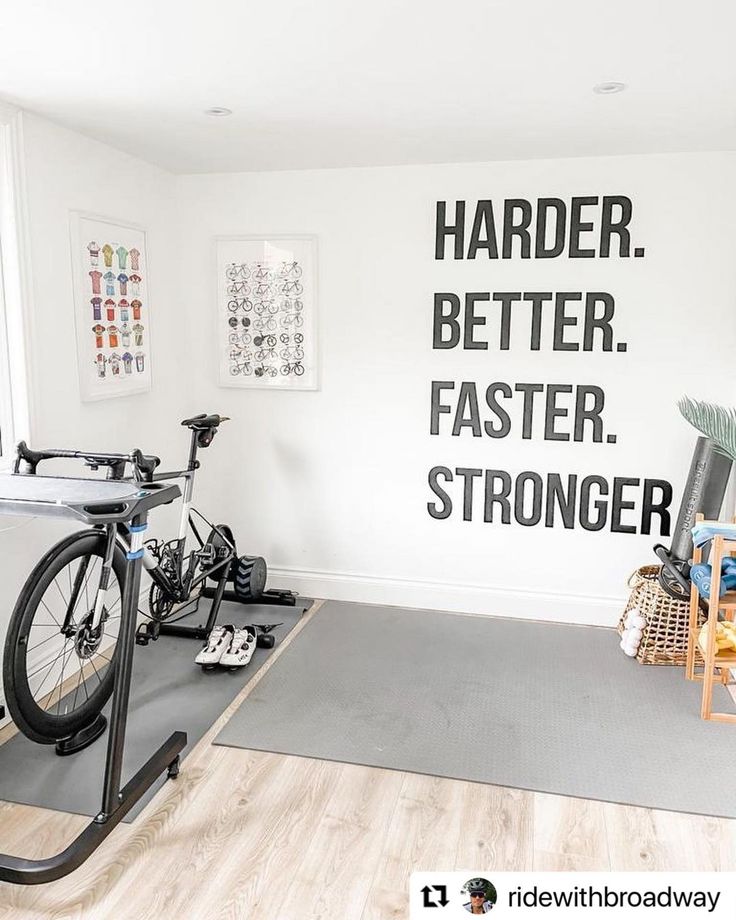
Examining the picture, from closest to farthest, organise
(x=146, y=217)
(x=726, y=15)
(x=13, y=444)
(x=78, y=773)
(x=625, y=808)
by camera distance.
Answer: (x=726, y=15)
(x=625, y=808)
(x=78, y=773)
(x=13, y=444)
(x=146, y=217)

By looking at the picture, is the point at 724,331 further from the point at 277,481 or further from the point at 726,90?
the point at 277,481

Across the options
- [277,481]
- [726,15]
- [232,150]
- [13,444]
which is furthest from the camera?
[277,481]

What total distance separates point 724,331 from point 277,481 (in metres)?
2.36

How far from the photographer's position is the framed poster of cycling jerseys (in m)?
3.34

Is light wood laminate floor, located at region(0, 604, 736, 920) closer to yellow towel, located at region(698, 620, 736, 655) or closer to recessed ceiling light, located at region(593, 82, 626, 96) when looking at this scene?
yellow towel, located at region(698, 620, 736, 655)

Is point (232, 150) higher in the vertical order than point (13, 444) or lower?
higher

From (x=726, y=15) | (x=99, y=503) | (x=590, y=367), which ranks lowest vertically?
(x=99, y=503)

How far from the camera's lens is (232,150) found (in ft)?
11.7

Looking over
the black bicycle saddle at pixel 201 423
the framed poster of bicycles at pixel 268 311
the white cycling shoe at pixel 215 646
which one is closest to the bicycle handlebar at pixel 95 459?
the black bicycle saddle at pixel 201 423

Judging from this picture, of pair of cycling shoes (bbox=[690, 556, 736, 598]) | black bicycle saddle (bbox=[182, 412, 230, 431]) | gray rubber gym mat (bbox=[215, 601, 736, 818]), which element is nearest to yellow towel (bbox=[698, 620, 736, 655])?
pair of cycling shoes (bbox=[690, 556, 736, 598])

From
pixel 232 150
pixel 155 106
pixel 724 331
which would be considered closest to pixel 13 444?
pixel 155 106

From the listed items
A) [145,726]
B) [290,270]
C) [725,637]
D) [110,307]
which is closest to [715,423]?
[725,637]

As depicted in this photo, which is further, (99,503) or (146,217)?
(146,217)

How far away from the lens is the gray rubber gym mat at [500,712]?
2.62 meters
